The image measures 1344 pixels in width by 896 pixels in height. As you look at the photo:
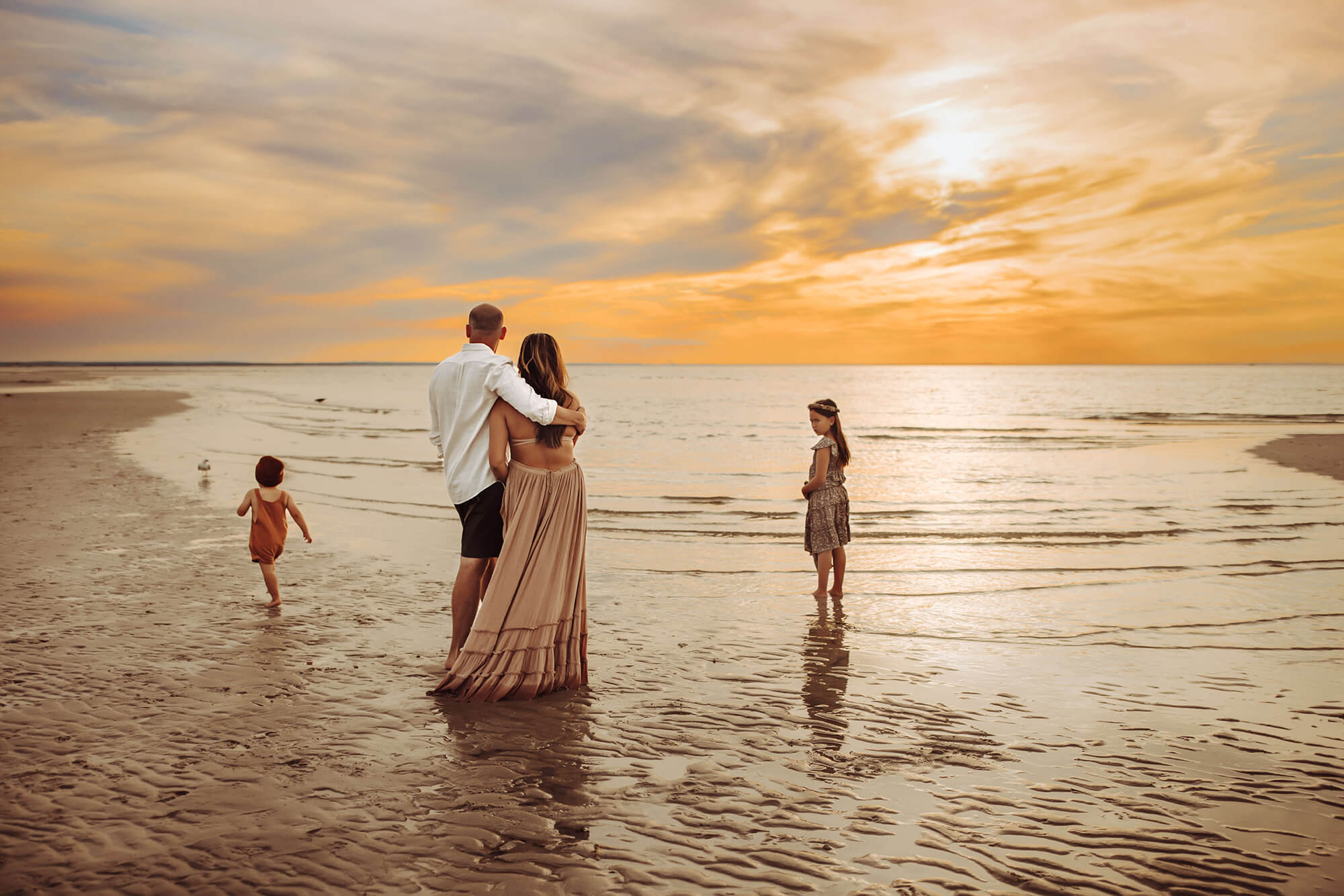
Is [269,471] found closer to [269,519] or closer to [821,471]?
[269,519]

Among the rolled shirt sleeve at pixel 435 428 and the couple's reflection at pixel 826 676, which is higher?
the rolled shirt sleeve at pixel 435 428

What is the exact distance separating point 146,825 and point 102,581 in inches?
213

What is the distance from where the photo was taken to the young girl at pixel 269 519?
7.03 m

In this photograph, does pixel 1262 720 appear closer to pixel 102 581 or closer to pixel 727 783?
pixel 727 783

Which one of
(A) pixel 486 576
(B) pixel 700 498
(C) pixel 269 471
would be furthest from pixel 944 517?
(C) pixel 269 471

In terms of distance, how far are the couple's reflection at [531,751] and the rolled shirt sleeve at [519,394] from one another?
1660 mm

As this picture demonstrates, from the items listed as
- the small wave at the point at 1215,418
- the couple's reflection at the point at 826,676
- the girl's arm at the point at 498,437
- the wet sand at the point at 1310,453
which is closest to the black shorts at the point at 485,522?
the girl's arm at the point at 498,437

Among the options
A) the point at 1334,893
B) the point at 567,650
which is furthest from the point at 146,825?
the point at 1334,893

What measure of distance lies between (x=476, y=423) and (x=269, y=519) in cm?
309

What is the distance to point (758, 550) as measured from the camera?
10.5 m

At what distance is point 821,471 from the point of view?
7953 millimetres

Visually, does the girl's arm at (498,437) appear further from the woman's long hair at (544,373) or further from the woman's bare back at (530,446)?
the woman's long hair at (544,373)

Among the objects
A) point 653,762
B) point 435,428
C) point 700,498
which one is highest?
point 435,428

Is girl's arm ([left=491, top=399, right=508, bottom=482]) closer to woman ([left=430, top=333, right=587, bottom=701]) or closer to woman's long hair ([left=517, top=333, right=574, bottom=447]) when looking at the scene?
woman ([left=430, top=333, right=587, bottom=701])
